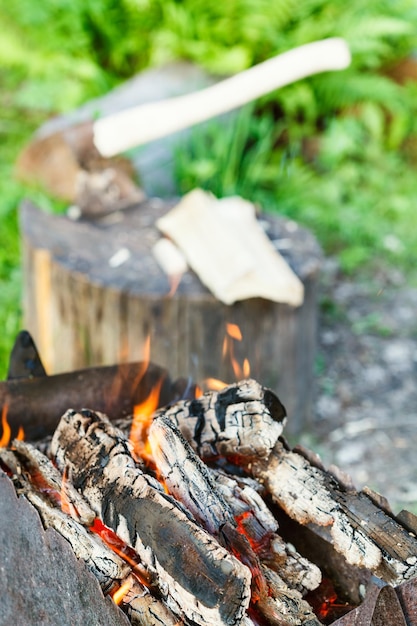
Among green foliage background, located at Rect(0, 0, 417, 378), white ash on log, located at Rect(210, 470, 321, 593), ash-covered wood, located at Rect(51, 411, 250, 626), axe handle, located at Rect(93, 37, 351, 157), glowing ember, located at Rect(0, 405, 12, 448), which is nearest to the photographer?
ash-covered wood, located at Rect(51, 411, 250, 626)

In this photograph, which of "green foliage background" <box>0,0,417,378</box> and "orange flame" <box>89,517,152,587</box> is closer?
"orange flame" <box>89,517,152,587</box>

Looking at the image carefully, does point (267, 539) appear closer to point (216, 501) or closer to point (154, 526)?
point (216, 501)

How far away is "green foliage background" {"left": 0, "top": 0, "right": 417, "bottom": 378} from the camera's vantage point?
15.2 ft

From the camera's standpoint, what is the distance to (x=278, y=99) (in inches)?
209

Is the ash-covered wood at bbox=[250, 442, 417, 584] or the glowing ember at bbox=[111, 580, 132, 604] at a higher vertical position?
the ash-covered wood at bbox=[250, 442, 417, 584]

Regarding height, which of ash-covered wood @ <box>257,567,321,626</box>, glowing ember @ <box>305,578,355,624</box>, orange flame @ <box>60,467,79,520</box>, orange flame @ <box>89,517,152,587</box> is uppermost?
orange flame @ <box>60,467,79,520</box>

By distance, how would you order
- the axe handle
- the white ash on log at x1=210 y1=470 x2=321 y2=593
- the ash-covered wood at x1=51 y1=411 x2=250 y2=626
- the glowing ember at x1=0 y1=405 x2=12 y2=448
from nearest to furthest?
1. the ash-covered wood at x1=51 y1=411 x2=250 y2=626
2. the white ash on log at x1=210 y1=470 x2=321 y2=593
3. the glowing ember at x1=0 y1=405 x2=12 y2=448
4. the axe handle

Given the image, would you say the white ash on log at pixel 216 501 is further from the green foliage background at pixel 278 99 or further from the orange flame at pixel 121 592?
the green foliage background at pixel 278 99

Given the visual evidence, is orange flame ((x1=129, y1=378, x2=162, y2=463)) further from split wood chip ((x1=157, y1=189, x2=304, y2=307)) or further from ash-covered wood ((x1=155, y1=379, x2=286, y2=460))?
split wood chip ((x1=157, y1=189, x2=304, y2=307))

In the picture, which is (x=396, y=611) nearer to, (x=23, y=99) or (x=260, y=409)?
(x=260, y=409)

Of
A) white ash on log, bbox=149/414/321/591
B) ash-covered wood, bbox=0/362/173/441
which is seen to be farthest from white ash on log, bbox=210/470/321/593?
ash-covered wood, bbox=0/362/173/441

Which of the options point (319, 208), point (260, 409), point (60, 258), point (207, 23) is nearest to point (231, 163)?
point (319, 208)

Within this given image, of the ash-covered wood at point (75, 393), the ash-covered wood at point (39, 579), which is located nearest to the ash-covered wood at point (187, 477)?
the ash-covered wood at point (39, 579)

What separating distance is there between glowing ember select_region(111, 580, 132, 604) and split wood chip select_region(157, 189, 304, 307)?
1430 mm
